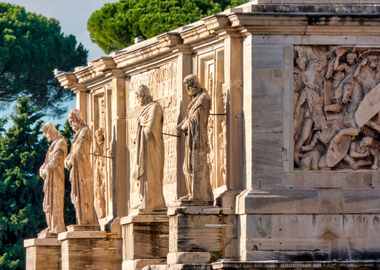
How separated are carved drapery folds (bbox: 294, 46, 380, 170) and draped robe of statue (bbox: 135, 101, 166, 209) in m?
4.67

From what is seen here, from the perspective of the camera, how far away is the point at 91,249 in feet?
195

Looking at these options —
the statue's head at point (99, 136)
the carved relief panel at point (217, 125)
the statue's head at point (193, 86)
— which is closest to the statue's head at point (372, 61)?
the carved relief panel at point (217, 125)

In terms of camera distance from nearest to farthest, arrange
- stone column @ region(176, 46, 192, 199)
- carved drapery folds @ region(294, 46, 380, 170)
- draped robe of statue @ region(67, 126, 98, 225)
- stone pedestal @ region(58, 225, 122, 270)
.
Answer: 1. carved drapery folds @ region(294, 46, 380, 170)
2. stone column @ region(176, 46, 192, 199)
3. stone pedestal @ region(58, 225, 122, 270)
4. draped robe of statue @ region(67, 126, 98, 225)

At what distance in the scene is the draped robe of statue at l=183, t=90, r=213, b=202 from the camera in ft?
170

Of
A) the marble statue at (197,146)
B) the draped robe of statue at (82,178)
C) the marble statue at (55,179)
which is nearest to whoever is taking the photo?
the marble statue at (197,146)

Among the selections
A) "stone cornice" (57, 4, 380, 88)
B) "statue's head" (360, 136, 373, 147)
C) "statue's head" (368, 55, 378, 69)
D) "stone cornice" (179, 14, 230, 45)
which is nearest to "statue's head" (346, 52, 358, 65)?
"statue's head" (368, 55, 378, 69)

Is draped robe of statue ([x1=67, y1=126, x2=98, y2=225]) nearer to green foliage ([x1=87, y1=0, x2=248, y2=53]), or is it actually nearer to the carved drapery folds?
the carved drapery folds

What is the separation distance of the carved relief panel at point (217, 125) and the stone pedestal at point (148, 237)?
8.28 feet

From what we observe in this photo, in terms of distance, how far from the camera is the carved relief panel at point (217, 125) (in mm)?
52312

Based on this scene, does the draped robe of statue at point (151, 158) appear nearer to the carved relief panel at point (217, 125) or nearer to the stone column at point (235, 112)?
the carved relief panel at point (217, 125)

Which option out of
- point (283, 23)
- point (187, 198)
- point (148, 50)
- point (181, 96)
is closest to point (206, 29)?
point (181, 96)

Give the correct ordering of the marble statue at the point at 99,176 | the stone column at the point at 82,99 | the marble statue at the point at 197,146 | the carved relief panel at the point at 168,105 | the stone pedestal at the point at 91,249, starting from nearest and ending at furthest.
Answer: the marble statue at the point at 197,146
the carved relief panel at the point at 168,105
the stone pedestal at the point at 91,249
the marble statue at the point at 99,176
the stone column at the point at 82,99

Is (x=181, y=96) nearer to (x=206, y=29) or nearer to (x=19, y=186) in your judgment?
(x=206, y=29)

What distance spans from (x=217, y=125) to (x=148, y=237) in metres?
3.42
